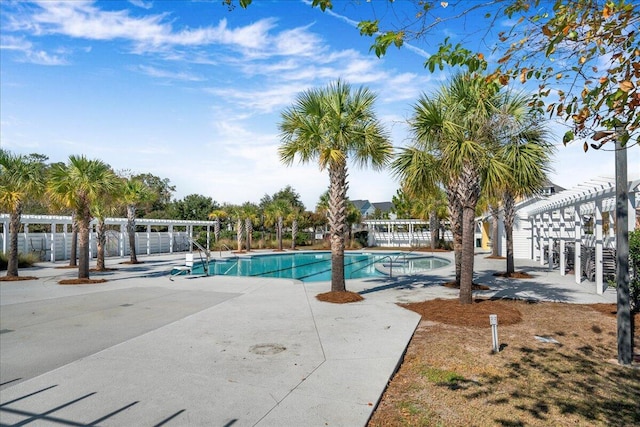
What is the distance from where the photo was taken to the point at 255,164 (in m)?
22.8

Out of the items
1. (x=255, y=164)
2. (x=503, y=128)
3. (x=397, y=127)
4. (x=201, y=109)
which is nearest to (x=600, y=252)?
(x=503, y=128)

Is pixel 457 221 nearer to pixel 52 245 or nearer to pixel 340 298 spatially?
pixel 340 298

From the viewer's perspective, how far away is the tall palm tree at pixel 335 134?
10.3 metres

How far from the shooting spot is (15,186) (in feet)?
48.6

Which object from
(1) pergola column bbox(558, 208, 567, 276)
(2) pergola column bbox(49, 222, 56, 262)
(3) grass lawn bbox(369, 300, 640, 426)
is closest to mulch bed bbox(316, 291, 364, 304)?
(3) grass lawn bbox(369, 300, 640, 426)

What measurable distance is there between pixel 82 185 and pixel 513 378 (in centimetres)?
1448

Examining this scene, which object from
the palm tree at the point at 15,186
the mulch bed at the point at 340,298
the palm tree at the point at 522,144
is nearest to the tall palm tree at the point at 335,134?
the mulch bed at the point at 340,298

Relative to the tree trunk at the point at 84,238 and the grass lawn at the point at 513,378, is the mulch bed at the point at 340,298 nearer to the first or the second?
the grass lawn at the point at 513,378

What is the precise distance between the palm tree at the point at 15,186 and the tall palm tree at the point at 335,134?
10.9 meters

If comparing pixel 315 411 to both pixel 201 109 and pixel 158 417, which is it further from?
pixel 201 109

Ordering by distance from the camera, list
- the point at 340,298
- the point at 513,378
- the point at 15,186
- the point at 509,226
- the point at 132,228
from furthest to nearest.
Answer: the point at 132,228, the point at 509,226, the point at 15,186, the point at 340,298, the point at 513,378

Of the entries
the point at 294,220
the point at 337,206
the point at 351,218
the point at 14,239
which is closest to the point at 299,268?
the point at 337,206

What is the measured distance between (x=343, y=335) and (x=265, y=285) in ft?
23.9

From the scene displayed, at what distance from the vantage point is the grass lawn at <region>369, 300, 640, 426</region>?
4.02m
